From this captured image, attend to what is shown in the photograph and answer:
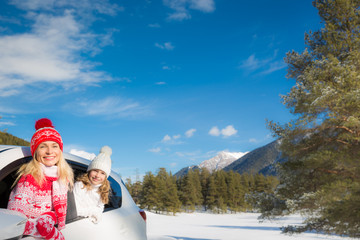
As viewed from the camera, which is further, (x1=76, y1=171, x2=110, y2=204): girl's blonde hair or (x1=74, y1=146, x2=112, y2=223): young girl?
(x1=76, y1=171, x2=110, y2=204): girl's blonde hair

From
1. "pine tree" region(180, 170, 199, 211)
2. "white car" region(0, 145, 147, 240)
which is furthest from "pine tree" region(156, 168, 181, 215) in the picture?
"white car" region(0, 145, 147, 240)

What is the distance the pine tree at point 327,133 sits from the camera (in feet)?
33.4

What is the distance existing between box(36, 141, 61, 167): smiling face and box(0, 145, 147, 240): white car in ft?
0.53

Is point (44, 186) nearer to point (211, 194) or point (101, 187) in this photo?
point (101, 187)

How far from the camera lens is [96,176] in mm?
3047

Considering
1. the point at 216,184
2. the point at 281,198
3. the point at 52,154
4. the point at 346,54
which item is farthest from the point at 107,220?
the point at 216,184

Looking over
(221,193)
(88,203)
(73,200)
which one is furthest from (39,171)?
(221,193)

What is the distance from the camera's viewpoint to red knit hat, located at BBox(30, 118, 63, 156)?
2.58 meters

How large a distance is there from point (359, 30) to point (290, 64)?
9.81ft

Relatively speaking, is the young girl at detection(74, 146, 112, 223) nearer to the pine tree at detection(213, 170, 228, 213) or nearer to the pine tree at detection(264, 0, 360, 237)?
the pine tree at detection(264, 0, 360, 237)

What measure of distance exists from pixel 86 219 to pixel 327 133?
11261 millimetres

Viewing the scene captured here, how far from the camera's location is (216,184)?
7125 cm

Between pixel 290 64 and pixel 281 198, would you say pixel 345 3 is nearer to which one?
pixel 290 64

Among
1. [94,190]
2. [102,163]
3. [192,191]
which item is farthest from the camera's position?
[192,191]
